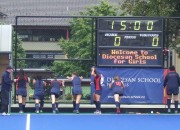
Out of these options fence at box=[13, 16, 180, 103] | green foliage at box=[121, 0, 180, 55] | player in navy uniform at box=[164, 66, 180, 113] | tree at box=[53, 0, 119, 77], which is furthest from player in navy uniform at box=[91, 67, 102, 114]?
green foliage at box=[121, 0, 180, 55]

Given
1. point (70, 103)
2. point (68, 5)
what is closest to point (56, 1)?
point (68, 5)

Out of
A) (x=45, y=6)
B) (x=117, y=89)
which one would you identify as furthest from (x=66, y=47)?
(x=45, y=6)

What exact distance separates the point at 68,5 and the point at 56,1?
2476 mm

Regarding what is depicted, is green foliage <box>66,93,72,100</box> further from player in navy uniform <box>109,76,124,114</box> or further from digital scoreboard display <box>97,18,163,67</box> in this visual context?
player in navy uniform <box>109,76,124,114</box>

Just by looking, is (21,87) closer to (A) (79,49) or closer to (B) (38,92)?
(B) (38,92)

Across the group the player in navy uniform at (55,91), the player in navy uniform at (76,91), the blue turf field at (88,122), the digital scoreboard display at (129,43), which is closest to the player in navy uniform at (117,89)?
the digital scoreboard display at (129,43)

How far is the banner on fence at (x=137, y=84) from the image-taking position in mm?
23438

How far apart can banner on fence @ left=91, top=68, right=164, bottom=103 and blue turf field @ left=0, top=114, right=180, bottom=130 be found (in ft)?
7.46

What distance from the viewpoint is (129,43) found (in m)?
23.3

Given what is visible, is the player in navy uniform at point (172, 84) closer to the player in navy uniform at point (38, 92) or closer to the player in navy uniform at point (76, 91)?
the player in navy uniform at point (76, 91)

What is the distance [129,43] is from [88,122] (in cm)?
562

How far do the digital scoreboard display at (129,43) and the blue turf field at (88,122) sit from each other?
9.59 feet

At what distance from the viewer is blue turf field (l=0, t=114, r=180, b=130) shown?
17.2m

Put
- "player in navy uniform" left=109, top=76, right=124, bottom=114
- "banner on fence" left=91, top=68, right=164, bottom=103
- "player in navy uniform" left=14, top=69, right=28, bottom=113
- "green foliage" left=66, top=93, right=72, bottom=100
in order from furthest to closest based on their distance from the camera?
"green foliage" left=66, top=93, right=72, bottom=100
"banner on fence" left=91, top=68, right=164, bottom=103
"player in navy uniform" left=109, top=76, right=124, bottom=114
"player in navy uniform" left=14, top=69, right=28, bottom=113
